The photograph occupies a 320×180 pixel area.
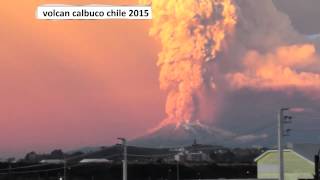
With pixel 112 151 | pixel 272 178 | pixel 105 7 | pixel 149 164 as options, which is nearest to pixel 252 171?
pixel 149 164

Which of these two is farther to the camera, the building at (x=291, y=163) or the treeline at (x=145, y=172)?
the treeline at (x=145, y=172)

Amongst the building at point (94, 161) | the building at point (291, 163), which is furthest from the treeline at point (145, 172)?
the building at point (291, 163)

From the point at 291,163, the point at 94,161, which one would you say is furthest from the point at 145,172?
the point at 291,163

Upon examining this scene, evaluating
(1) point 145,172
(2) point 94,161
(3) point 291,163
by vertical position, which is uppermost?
(3) point 291,163

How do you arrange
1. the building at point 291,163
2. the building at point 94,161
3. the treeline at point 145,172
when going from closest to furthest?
1. the building at point 291,163
2. the building at point 94,161
3. the treeline at point 145,172

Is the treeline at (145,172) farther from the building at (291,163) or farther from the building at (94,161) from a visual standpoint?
the building at (291,163)

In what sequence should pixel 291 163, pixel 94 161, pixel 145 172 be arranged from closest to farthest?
pixel 291 163
pixel 94 161
pixel 145 172

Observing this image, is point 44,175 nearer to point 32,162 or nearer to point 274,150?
point 32,162

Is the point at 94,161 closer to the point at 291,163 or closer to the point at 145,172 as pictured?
the point at 145,172

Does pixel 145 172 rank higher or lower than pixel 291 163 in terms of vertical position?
lower
